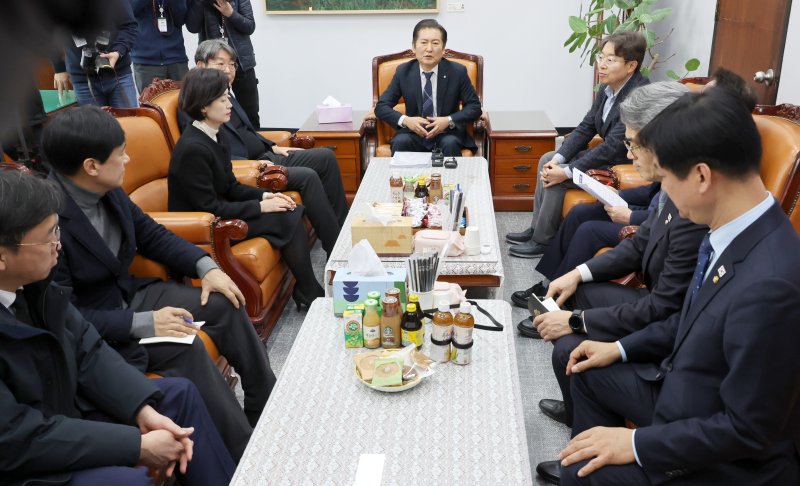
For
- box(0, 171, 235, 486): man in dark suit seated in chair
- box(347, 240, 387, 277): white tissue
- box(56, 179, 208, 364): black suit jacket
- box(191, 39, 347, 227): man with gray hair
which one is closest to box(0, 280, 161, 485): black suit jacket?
box(0, 171, 235, 486): man in dark suit seated in chair

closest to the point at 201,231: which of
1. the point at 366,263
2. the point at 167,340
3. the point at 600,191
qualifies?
the point at 167,340

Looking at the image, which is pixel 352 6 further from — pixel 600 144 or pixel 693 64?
pixel 600 144

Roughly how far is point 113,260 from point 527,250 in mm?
2222

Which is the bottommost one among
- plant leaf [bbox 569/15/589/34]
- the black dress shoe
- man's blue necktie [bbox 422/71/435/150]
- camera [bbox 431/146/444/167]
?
the black dress shoe

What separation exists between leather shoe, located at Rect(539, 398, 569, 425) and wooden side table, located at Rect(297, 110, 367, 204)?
229cm

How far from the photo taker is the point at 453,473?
4.70 feet

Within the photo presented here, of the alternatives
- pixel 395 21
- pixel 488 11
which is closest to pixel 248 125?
pixel 395 21

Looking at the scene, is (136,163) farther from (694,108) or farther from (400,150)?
(694,108)

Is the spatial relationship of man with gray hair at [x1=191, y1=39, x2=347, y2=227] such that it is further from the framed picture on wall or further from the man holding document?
the framed picture on wall

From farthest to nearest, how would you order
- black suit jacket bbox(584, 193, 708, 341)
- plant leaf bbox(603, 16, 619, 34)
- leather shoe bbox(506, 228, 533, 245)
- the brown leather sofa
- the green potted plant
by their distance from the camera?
plant leaf bbox(603, 16, 619, 34)
the green potted plant
leather shoe bbox(506, 228, 533, 245)
the brown leather sofa
black suit jacket bbox(584, 193, 708, 341)

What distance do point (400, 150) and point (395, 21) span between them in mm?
1997

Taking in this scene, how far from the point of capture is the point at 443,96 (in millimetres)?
4152

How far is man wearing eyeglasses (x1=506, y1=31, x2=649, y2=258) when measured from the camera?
10.7 ft

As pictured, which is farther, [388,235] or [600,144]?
[600,144]
